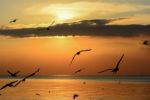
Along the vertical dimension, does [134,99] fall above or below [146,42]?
below

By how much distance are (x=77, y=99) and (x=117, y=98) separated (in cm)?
723

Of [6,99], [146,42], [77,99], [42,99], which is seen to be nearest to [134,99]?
[77,99]

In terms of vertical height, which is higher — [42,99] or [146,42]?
[146,42]

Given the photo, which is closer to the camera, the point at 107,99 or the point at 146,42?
the point at 146,42

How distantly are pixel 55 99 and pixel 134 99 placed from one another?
1402 centimetres

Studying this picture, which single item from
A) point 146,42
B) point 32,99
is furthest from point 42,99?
point 146,42

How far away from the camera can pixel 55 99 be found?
91125 mm

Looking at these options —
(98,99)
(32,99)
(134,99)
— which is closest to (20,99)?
(32,99)

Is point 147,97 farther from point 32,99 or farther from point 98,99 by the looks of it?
point 32,99

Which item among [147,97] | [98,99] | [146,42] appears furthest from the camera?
[147,97]

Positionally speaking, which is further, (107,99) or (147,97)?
(147,97)

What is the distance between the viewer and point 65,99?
295ft

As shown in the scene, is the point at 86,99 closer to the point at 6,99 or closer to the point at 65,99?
the point at 65,99

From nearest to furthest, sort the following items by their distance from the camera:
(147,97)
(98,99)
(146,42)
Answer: (146,42)
(98,99)
(147,97)
